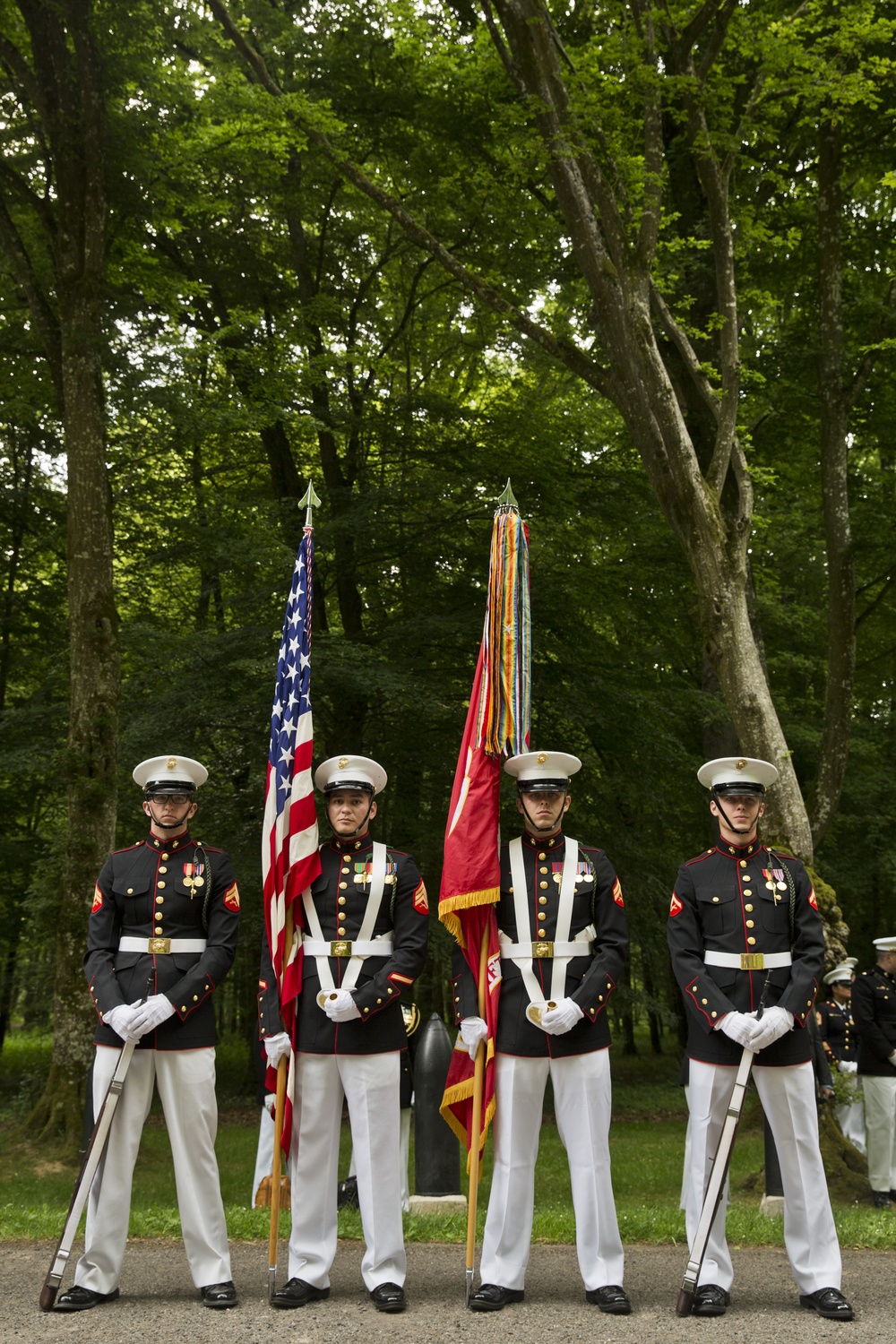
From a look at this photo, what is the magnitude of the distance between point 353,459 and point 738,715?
7744mm

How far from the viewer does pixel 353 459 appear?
1553 cm

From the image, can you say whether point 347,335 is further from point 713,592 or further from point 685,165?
point 713,592

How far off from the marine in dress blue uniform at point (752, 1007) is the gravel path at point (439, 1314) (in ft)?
0.77

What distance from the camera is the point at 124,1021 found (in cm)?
519

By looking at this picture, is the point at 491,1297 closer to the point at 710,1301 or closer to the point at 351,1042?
the point at 710,1301

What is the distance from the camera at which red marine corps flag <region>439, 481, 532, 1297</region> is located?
5488mm

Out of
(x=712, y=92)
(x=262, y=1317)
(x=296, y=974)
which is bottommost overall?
(x=262, y=1317)

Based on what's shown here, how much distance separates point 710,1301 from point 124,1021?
8.55ft

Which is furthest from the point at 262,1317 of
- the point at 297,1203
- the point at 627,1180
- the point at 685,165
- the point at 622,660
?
the point at 685,165

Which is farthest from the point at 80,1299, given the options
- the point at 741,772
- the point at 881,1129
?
the point at 881,1129

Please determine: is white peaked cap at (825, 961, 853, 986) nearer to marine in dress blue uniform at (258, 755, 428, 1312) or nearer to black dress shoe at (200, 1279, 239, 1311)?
marine in dress blue uniform at (258, 755, 428, 1312)

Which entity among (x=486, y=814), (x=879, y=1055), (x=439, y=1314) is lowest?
(x=439, y=1314)

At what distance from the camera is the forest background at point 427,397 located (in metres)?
9.78

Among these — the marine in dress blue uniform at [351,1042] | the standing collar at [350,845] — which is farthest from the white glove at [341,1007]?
the standing collar at [350,845]
